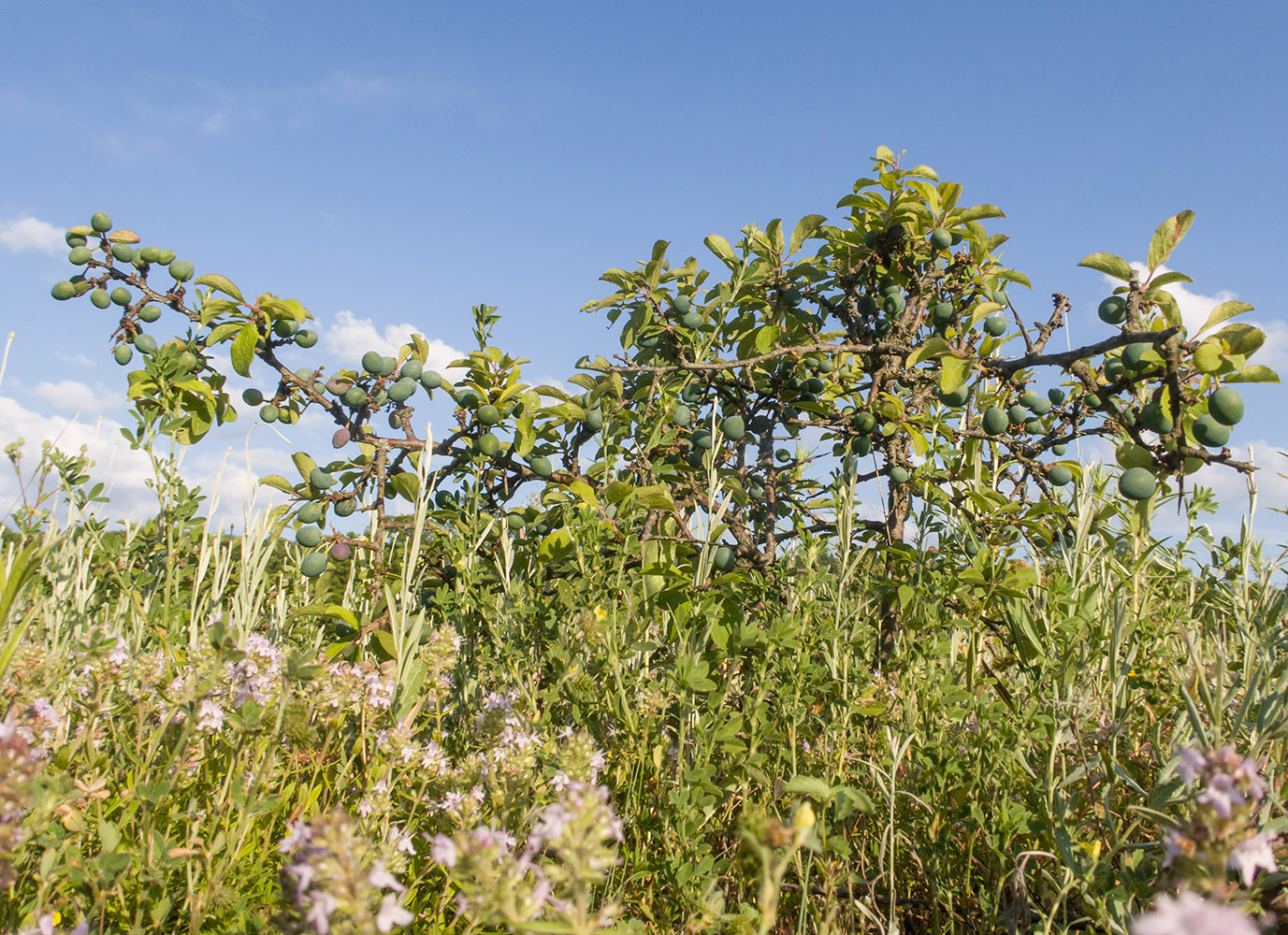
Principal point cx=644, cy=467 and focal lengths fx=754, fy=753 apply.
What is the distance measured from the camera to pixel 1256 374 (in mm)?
1917

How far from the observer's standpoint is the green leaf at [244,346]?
2.88 meters

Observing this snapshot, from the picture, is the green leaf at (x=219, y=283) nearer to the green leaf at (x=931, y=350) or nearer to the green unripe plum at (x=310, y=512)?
the green unripe plum at (x=310, y=512)

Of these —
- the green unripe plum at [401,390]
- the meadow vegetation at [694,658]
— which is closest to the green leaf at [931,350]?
the meadow vegetation at [694,658]

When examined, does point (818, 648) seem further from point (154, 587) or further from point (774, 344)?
point (154, 587)

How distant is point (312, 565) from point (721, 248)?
2.00m

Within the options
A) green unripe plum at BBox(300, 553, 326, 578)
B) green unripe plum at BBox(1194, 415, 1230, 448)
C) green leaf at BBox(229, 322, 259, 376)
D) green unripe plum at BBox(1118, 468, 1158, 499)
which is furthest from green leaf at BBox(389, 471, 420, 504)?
green unripe plum at BBox(1194, 415, 1230, 448)

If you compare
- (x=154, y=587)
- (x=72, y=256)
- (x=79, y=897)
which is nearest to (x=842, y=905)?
(x=79, y=897)

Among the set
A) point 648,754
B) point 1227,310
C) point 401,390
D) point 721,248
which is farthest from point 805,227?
point 648,754

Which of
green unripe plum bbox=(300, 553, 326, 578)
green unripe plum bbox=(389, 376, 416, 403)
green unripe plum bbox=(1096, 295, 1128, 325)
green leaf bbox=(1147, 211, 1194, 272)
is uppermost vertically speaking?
green leaf bbox=(1147, 211, 1194, 272)

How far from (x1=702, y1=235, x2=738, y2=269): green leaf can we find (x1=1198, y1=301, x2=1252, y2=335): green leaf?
5.43 feet

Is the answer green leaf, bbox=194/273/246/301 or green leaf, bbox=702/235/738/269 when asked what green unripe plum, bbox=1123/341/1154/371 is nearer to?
green leaf, bbox=702/235/738/269

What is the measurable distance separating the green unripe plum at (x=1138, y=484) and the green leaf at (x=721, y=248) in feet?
5.48

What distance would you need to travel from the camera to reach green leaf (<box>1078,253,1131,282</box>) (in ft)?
6.89

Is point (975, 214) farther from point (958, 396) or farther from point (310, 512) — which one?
point (310, 512)
